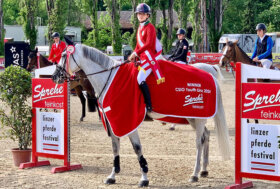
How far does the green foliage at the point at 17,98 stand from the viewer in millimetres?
8094

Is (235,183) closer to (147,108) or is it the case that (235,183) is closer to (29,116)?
(147,108)

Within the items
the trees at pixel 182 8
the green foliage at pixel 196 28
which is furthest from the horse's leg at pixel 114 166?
the trees at pixel 182 8

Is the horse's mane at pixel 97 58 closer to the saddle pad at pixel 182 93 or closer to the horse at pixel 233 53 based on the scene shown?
the saddle pad at pixel 182 93

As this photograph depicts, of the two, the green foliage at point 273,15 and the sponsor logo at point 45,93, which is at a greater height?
the green foliage at point 273,15

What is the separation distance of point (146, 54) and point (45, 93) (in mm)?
2027

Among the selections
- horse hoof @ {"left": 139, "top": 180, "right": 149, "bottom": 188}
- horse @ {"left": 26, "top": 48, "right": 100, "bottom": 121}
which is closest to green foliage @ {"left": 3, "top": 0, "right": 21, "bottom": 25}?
horse @ {"left": 26, "top": 48, "right": 100, "bottom": 121}

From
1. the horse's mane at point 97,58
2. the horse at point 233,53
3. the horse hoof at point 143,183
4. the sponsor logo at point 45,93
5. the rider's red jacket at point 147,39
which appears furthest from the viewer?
the horse at point 233,53

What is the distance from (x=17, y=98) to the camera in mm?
8109

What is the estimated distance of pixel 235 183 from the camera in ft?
21.3

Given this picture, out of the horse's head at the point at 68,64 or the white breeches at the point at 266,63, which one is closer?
the horse's head at the point at 68,64

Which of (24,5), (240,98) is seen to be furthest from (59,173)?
(24,5)

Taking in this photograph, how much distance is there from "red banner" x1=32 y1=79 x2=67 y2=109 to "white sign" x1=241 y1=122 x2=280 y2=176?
296cm

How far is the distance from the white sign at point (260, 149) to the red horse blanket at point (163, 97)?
3.25 feet

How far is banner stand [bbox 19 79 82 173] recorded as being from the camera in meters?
7.79
